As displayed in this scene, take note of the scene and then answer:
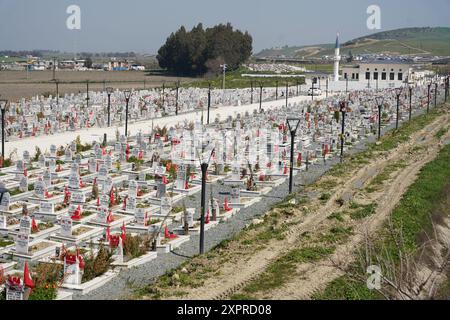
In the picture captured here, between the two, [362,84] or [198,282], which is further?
[362,84]

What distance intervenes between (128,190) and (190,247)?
4.22m

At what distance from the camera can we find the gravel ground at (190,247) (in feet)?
32.1

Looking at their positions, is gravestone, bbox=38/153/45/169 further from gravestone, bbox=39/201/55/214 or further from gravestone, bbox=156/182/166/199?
gravestone, bbox=39/201/55/214

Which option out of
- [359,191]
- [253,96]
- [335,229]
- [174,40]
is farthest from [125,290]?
[174,40]

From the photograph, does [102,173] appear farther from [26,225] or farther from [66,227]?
[26,225]

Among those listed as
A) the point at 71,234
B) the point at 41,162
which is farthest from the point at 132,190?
the point at 41,162

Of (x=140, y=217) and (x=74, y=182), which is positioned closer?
(x=140, y=217)

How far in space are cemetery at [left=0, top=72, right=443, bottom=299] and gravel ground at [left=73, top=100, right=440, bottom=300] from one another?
0.43 ft

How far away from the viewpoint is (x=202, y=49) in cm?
9025

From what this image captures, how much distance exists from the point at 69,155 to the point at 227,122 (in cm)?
1324

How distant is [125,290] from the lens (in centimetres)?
977

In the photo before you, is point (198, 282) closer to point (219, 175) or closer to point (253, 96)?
point (219, 175)

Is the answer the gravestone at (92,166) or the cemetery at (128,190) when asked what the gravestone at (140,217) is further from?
the gravestone at (92,166)
